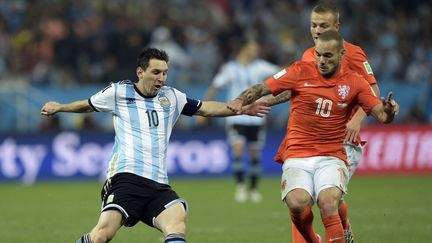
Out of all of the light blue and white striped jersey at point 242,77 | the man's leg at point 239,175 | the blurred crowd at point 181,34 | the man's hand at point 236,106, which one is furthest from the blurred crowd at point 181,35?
the man's hand at point 236,106

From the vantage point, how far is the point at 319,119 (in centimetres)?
879

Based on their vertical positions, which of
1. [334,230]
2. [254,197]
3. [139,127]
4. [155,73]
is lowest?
[254,197]

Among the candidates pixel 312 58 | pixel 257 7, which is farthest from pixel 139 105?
pixel 257 7

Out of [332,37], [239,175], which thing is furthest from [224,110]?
[239,175]

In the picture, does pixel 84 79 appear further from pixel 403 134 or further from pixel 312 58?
pixel 312 58

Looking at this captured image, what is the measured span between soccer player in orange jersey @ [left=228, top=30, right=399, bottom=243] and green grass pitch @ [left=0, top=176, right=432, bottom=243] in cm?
212

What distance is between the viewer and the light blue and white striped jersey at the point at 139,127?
866cm

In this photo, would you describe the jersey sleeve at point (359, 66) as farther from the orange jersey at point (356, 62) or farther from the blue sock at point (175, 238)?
the blue sock at point (175, 238)

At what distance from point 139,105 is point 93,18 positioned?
46.9ft

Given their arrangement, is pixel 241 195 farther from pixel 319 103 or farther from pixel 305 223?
pixel 319 103

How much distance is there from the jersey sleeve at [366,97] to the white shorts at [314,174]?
0.56 m

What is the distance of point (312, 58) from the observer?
9.36 metres

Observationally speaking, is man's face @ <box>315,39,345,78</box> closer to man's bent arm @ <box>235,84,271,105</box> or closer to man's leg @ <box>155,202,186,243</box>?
man's bent arm @ <box>235,84,271,105</box>

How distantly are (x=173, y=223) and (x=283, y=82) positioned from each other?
1.62m
